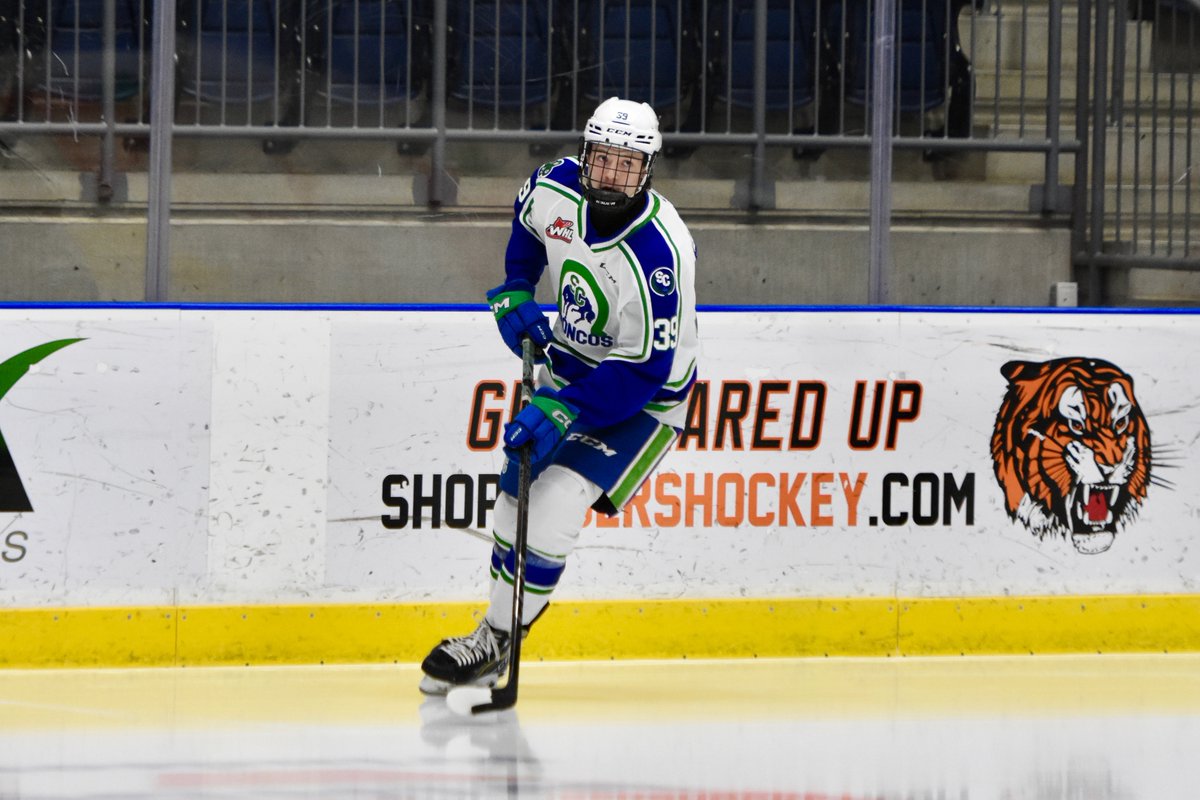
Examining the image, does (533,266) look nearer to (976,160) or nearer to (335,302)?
(335,302)

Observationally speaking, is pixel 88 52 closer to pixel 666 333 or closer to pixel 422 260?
pixel 422 260

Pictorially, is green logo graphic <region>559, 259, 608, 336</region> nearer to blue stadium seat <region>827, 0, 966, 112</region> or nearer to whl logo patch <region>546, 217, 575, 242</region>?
whl logo patch <region>546, 217, 575, 242</region>

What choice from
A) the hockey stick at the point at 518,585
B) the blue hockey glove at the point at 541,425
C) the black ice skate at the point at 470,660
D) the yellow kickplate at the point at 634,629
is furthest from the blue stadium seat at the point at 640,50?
the black ice skate at the point at 470,660

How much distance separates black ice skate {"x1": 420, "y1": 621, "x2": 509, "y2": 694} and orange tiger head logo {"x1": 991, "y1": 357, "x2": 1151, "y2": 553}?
5.27 feet

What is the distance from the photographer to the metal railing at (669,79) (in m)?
4.71

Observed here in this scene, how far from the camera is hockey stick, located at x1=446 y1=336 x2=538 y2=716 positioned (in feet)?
12.9

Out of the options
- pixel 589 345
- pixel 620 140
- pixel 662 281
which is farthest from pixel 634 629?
pixel 620 140

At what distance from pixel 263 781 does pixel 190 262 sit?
1841 millimetres

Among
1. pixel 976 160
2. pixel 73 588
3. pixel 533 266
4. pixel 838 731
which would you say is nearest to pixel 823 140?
pixel 976 160

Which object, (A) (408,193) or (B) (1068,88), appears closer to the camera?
(A) (408,193)

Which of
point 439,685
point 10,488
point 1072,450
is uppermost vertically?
point 1072,450

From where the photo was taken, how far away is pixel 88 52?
470 centimetres

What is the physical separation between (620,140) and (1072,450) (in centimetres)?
182

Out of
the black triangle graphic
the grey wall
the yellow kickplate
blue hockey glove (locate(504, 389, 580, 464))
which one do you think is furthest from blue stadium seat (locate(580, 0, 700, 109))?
the black triangle graphic
